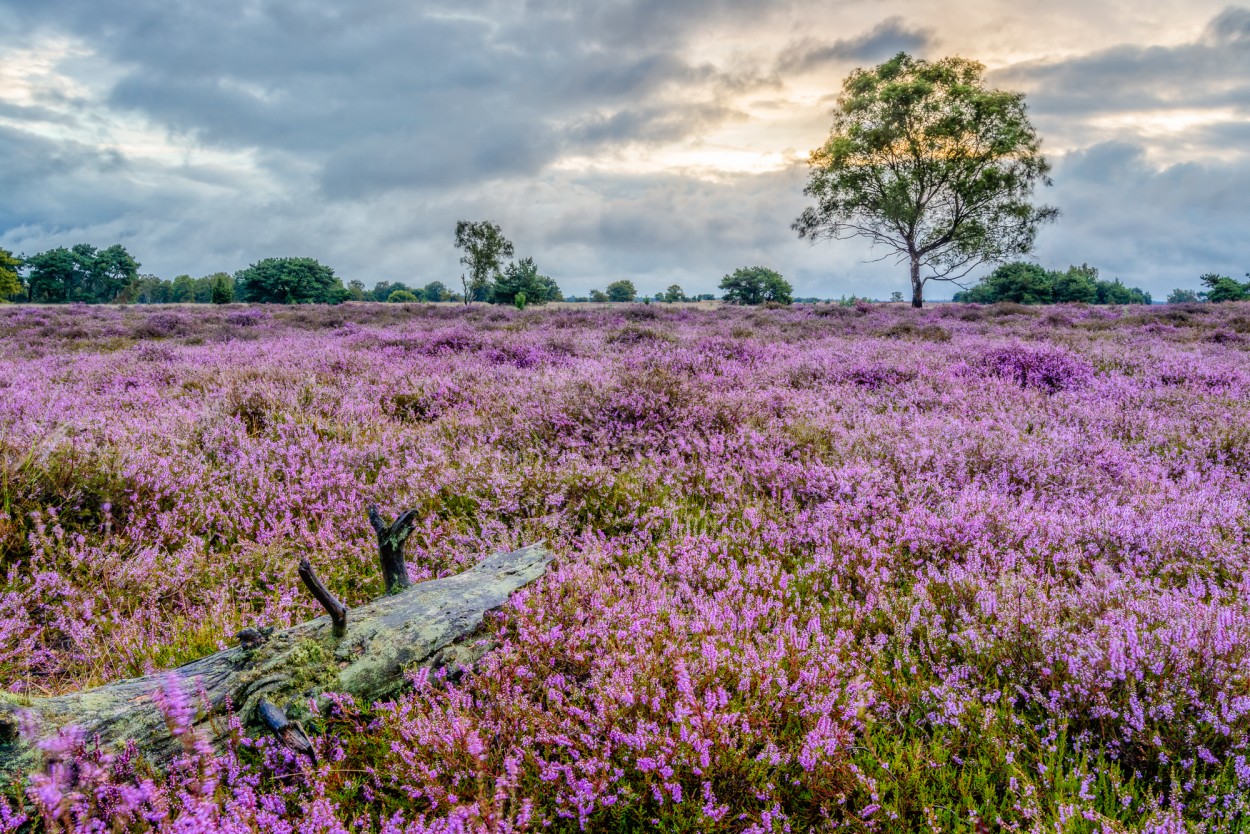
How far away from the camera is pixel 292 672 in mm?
1778

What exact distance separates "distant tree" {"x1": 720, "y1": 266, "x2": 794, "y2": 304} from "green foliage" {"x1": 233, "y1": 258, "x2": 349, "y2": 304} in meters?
59.0

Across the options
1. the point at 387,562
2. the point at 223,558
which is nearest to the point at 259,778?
the point at 387,562

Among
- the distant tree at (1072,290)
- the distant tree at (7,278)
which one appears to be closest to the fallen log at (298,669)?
the distant tree at (1072,290)

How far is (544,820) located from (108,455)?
12.8 ft

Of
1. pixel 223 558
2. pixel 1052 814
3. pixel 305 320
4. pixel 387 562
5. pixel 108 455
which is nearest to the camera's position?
pixel 1052 814

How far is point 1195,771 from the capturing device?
156 centimetres

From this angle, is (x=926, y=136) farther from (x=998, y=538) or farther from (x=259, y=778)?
(x=259, y=778)

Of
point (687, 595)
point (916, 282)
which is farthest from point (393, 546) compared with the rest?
point (916, 282)

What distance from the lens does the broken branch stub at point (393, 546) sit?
2036 millimetres

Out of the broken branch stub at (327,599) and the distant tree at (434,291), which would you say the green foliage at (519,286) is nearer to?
the broken branch stub at (327,599)

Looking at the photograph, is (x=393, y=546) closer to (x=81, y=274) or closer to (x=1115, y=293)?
(x=1115, y=293)

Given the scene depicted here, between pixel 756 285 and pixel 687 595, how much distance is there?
101689mm

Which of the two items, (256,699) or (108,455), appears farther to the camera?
(108,455)

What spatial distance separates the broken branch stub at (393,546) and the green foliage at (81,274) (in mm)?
120333
